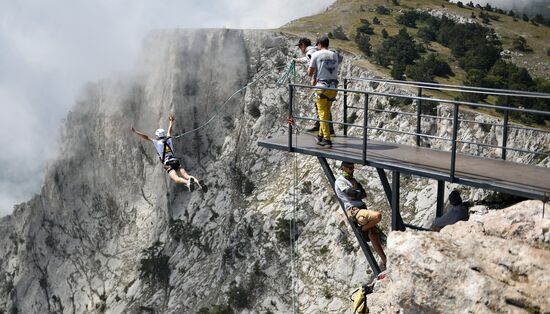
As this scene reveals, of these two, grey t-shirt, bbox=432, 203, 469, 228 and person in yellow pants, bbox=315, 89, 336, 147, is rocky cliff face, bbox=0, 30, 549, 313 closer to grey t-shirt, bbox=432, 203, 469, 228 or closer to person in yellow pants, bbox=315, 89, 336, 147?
person in yellow pants, bbox=315, 89, 336, 147

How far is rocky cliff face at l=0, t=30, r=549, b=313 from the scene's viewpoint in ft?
120

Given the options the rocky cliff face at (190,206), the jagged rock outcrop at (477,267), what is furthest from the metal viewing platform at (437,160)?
the rocky cliff face at (190,206)

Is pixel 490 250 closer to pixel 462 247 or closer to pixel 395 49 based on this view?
pixel 462 247

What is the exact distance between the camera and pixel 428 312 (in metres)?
9.23

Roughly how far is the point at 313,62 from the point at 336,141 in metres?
2.41

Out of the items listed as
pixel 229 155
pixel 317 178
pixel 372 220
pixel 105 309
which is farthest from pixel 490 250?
pixel 105 309

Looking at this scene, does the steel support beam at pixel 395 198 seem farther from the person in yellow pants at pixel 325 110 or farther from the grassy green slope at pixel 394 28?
the grassy green slope at pixel 394 28

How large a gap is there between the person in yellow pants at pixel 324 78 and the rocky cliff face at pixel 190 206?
16.7m

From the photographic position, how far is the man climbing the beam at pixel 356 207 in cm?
1273

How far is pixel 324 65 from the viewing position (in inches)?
591

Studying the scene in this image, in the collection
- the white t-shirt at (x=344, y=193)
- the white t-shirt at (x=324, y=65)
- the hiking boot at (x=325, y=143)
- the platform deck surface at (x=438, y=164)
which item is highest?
the white t-shirt at (x=324, y=65)

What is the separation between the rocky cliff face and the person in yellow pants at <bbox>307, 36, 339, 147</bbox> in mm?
16732

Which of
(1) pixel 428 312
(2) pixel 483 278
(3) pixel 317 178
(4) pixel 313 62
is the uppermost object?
(4) pixel 313 62

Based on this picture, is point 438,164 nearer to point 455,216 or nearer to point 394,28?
point 455,216
